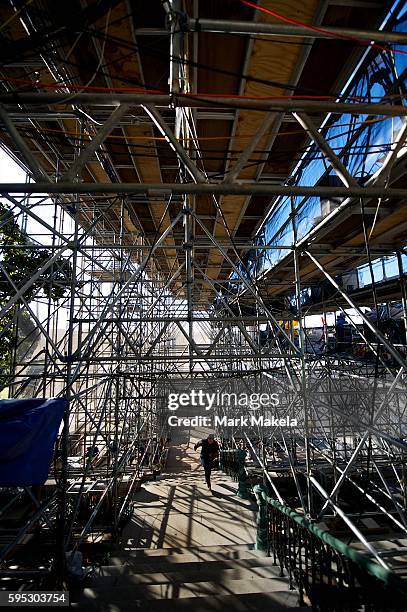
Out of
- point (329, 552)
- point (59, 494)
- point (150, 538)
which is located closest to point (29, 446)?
point (59, 494)

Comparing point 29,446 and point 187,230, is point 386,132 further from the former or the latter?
point 29,446

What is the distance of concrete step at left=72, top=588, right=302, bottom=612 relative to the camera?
3207 mm

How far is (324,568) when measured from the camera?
130 inches

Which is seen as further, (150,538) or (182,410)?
(182,410)

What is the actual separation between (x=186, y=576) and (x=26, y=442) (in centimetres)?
244

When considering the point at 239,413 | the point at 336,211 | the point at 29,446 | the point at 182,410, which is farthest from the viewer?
the point at 182,410

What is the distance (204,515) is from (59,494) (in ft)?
11.2

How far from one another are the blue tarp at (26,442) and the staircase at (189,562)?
139 cm

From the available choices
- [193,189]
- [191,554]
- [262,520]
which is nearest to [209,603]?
[262,520]

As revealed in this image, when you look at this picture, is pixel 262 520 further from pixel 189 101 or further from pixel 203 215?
pixel 203 215

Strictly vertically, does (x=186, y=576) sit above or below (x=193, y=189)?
below

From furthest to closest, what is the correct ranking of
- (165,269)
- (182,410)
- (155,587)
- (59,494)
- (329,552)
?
(182,410) → (165,269) → (59,494) → (155,587) → (329,552)

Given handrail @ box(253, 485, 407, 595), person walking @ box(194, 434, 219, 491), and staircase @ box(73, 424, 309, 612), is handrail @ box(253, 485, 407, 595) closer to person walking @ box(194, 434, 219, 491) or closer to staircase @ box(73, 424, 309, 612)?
staircase @ box(73, 424, 309, 612)

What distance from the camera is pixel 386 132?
361cm
